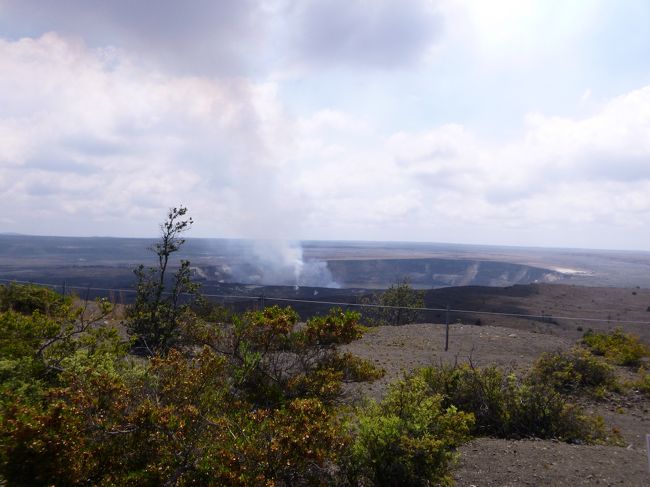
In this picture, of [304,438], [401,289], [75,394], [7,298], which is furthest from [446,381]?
[401,289]

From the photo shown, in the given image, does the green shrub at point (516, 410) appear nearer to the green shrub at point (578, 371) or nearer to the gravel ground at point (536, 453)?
the gravel ground at point (536, 453)

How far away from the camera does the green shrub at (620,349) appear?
12421 millimetres

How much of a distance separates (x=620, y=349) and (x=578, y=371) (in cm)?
392

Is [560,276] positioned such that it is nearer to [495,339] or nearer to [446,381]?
[495,339]

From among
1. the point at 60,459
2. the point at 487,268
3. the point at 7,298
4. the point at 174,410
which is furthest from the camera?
the point at 487,268

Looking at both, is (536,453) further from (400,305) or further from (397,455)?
(400,305)

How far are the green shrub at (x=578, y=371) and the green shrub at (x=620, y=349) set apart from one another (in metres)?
2.98

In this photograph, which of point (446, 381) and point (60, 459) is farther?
point (446, 381)

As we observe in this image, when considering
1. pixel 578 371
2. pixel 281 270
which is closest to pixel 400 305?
pixel 578 371

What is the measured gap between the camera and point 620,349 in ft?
42.2

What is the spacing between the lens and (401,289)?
86.9 feet

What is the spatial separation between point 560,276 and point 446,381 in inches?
4126

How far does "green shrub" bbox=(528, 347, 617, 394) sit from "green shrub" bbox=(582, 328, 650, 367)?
2976 mm

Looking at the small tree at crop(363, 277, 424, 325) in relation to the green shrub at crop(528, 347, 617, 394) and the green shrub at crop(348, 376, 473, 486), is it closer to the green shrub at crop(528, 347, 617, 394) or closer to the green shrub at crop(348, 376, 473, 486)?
the green shrub at crop(528, 347, 617, 394)
